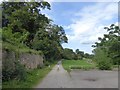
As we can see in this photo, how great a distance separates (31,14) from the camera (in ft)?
156

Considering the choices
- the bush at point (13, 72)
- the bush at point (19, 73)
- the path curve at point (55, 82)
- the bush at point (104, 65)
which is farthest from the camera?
the bush at point (104, 65)

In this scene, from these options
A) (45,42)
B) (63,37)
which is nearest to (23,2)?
(45,42)

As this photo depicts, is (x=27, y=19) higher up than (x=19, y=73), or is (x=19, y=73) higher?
(x=27, y=19)

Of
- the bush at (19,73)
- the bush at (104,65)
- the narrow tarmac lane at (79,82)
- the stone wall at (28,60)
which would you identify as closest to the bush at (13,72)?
the bush at (19,73)

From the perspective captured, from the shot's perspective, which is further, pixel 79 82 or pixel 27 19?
pixel 27 19

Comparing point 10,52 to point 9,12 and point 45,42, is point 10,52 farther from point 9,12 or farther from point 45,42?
point 45,42

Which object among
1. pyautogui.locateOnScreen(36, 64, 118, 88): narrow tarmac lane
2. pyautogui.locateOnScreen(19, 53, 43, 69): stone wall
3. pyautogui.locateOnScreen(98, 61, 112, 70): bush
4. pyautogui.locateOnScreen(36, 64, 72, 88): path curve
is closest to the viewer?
pyautogui.locateOnScreen(36, 64, 72, 88): path curve

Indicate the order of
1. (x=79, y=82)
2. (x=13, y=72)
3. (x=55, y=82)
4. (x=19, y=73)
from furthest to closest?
1. (x=79, y=82)
2. (x=55, y=82)
3. (x=19, y=73)
4. (x=13, y=72)

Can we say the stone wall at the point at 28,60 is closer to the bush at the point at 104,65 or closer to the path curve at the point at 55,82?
the path curve at the point at 55,82

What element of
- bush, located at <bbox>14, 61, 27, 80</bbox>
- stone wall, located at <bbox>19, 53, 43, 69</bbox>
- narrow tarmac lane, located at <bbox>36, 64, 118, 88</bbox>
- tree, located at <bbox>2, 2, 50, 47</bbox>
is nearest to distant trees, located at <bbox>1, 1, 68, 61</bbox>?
tree, located at <bbox>2, 2, 50, 47</bbox>

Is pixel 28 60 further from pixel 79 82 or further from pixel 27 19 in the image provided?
pixel 27 19

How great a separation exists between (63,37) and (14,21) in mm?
54628

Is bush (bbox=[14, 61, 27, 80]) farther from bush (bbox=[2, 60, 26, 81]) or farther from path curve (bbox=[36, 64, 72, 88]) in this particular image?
path curve (bbox=[36, 64, 72, 88])

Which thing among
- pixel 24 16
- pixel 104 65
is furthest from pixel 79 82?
pixel 24 16
